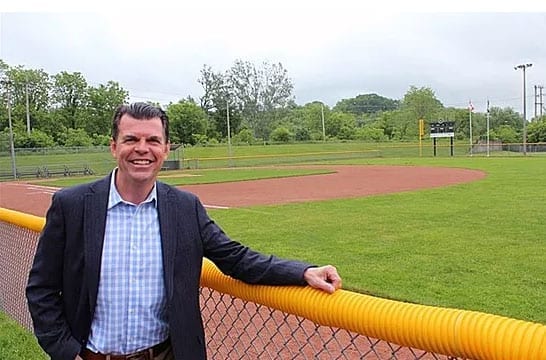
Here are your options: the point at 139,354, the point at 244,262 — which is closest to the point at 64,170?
the point at 139,354

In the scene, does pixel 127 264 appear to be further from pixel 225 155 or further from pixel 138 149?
pixel 225 155

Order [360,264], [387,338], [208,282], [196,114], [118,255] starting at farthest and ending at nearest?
[196,114], [360,264], [208,282], [118,255], [387,338]

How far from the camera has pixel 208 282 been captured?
239cm

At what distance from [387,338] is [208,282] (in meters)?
0.99

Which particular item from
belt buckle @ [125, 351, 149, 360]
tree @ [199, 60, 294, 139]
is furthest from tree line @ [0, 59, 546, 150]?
belt buckle @ [125, 351, 149, 360]

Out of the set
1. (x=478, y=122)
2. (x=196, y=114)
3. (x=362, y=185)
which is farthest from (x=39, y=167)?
(x=478, y=122)

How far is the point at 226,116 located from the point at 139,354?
79182mm

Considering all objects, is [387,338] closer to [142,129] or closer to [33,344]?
[142,129]

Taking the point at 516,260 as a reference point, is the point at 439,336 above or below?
above

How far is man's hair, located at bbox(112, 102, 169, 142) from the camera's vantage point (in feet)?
7.03

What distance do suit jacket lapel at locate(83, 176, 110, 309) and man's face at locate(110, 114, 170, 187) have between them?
0.42 feet

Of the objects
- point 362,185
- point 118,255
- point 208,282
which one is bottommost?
point 362,185

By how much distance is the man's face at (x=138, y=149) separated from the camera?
213cm

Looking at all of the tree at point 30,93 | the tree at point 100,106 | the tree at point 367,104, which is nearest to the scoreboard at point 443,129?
the tree at point 100,106
